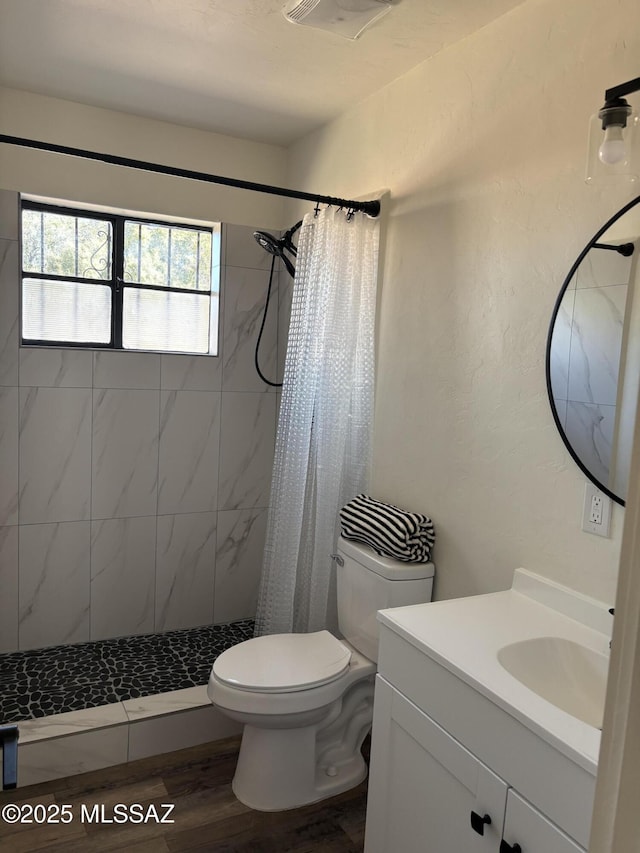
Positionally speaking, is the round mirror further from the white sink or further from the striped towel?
the striped towel

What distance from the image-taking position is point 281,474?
8.91 feet

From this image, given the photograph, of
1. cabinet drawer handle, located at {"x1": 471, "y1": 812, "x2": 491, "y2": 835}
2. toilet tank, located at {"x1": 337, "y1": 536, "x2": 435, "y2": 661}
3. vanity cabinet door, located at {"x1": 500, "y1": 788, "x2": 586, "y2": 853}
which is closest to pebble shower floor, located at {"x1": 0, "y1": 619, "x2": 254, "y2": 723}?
toilet tank, located at {"x1": 337, "y1": 536, "x2": 435, "y2": 661}

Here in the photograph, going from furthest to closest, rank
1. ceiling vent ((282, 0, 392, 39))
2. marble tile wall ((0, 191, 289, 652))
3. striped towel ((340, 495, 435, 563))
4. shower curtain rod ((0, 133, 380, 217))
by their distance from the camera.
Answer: marble tile wall ((0, 191, 289, 652)) < striped towel ((340, 495, 435, 563)) < shower curtain rod ((0, 133, 380, 217)) < ceiling vent ((282, 0, 392, 39))

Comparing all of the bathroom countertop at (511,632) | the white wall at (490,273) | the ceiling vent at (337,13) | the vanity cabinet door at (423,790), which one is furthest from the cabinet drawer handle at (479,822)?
the ceiling vent at (337,13)

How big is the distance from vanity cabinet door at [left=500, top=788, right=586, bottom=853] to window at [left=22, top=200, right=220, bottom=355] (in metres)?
2.53

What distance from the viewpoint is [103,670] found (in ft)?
9.44

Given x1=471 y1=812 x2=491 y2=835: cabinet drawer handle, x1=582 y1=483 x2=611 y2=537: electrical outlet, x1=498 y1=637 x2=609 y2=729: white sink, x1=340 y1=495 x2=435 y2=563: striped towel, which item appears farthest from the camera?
x1=340 y1=495 x2=435 y2=563: striped towel

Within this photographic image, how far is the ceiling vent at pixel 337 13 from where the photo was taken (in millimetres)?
1866

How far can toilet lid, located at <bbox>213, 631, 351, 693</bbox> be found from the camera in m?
2.12

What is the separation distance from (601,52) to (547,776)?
1721 mm

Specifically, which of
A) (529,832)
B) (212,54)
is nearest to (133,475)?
(212,54)

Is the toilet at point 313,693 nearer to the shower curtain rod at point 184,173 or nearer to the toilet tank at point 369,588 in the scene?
the toilet tank at point 369,588

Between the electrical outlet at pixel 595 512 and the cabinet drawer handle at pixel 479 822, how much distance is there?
0.74 metres

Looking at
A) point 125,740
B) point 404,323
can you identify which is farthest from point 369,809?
point 404,323
